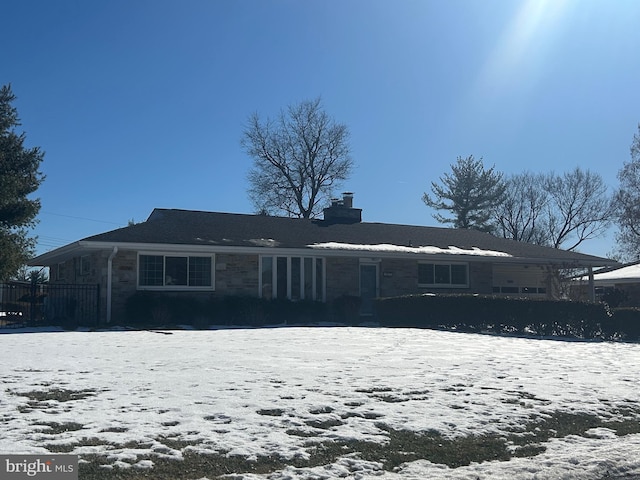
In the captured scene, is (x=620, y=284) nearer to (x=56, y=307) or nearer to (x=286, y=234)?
(x=286, y=234)

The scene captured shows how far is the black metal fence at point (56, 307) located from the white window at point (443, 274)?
39.5 feet

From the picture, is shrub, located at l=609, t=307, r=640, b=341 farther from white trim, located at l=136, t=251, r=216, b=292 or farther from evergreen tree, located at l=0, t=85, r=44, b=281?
evergreen tree, located at l=0, t=85, r=44, b=281

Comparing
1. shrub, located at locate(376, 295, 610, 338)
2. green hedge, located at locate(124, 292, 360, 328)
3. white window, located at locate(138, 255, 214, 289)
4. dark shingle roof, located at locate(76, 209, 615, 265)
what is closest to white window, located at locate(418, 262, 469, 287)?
dark shingle roof, located at locate(76, 209, 615, 265)

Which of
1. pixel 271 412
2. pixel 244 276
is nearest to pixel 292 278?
pixel 244 276

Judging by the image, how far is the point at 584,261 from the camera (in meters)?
27.4

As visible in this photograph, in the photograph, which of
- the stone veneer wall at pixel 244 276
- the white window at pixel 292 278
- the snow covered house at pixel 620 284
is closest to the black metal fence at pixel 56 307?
the stone veneer wall at pixel 244 276

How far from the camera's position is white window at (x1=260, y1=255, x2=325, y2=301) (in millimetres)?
22547

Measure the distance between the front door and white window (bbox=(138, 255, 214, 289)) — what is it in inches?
230

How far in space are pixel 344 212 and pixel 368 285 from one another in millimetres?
5939

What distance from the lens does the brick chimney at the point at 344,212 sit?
2941 cm

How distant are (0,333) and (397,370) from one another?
1113 centimetres

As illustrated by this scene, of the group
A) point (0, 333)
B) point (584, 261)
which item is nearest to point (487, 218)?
point (584, 261)

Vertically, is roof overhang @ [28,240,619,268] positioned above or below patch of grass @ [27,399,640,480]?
above

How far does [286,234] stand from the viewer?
24.6 meters
